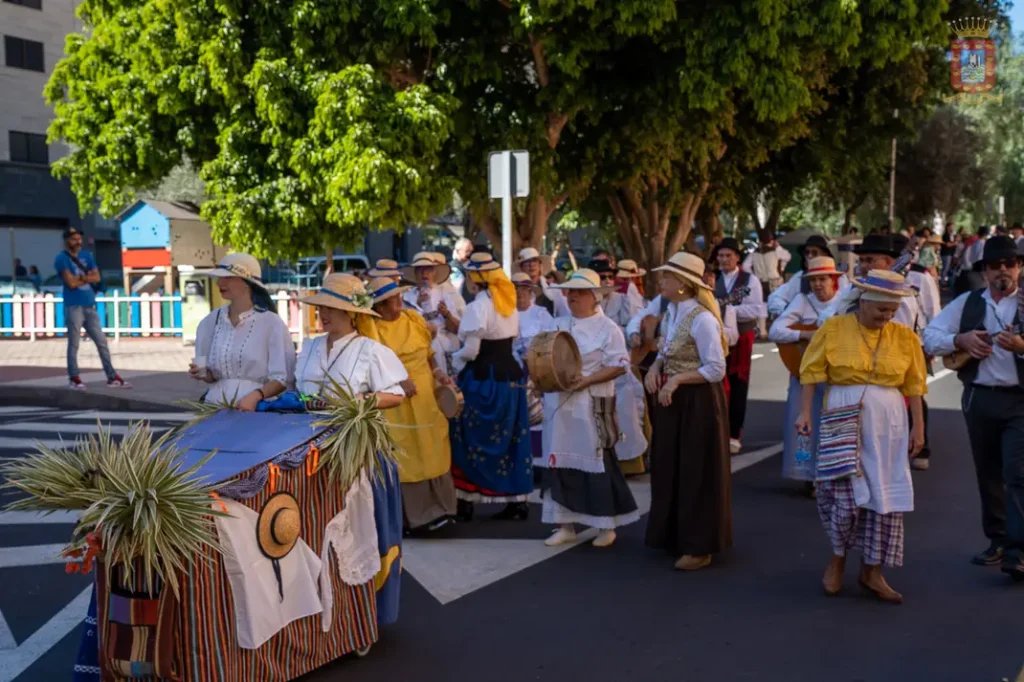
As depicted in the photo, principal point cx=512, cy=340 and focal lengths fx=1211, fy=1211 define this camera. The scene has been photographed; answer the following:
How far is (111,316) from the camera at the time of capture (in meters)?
24.3

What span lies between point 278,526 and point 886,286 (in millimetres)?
3443

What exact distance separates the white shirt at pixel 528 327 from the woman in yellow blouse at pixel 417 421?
137cm

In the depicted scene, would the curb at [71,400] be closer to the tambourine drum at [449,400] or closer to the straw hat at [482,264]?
the straw hat at [482,264]

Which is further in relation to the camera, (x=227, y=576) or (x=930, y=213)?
(x=930, y=213)

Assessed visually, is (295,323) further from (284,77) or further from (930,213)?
(930,213)

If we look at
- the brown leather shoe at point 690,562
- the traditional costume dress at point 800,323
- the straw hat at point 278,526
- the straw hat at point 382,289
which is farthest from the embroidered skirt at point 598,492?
the straw hat at point 278,526

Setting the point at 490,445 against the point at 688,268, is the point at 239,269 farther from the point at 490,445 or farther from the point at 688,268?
the point at 688,268

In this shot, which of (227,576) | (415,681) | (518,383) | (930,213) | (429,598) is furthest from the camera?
(930,213)

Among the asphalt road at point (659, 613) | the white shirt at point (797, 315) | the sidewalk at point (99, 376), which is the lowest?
the asphalt road at point (659, 613)

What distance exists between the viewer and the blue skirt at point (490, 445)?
8547mm

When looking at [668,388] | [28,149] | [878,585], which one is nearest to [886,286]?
[668,388]

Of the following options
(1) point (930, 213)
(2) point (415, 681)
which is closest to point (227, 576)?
(2) point (415, 681)

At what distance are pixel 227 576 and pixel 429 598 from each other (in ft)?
6.86

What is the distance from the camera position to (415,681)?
5359 millimetres
